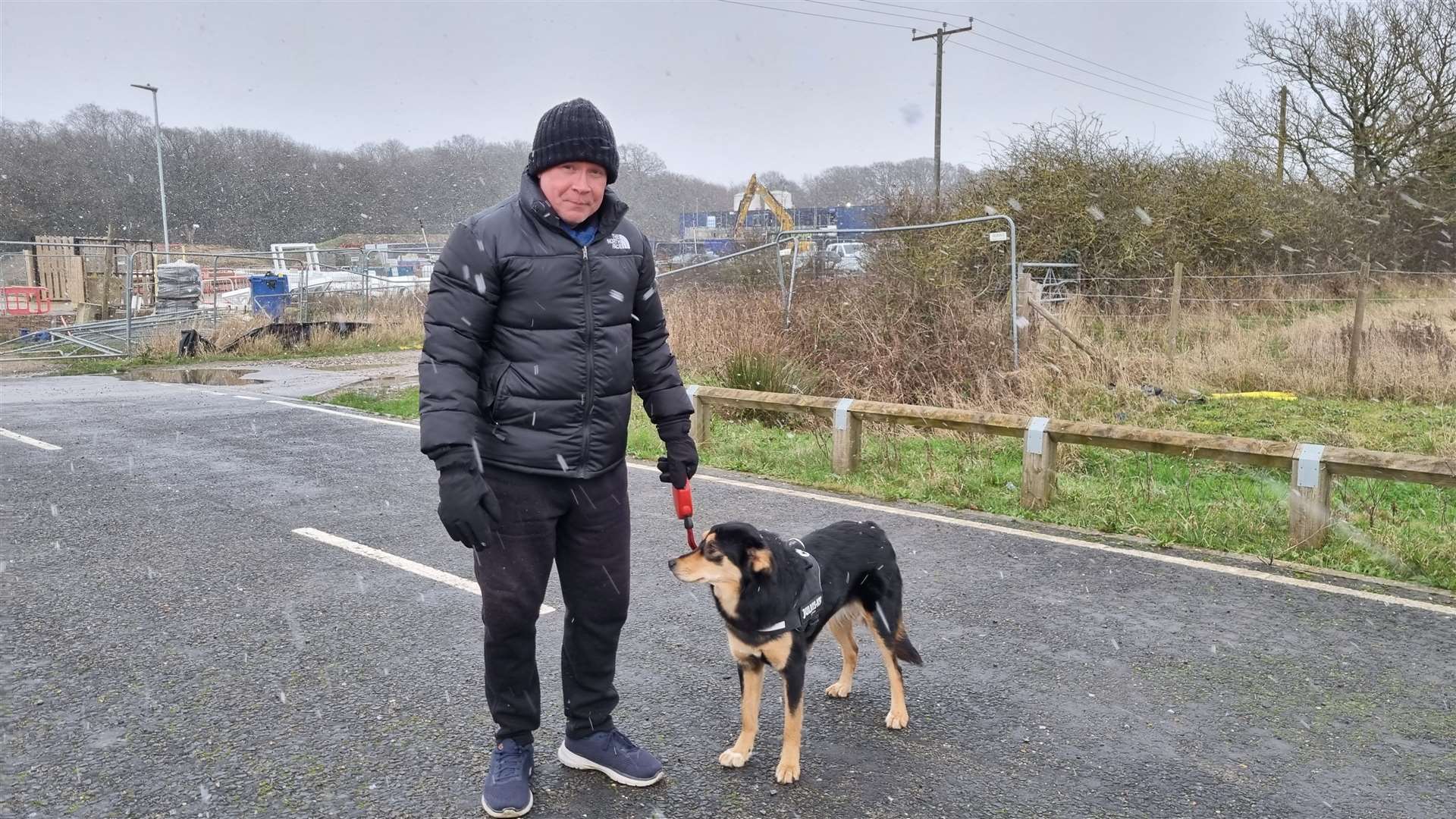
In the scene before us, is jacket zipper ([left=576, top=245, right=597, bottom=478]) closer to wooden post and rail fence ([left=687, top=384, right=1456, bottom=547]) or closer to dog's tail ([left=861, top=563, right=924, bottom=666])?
dog's tail ([left=861, top=563, right=924, bottom=666])

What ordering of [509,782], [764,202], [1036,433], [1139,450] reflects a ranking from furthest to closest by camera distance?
[764,202] → [1036,433] → [1139,450] → [509,782]

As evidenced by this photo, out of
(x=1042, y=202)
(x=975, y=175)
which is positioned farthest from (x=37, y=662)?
(x=975, y=175)

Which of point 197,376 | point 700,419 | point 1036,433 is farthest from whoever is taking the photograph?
point 197,376

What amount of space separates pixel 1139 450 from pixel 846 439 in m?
2.38

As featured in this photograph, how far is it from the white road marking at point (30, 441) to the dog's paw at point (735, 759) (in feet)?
28.9

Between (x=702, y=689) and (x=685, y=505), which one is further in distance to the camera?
(x=702, y=689)

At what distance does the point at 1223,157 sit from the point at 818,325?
1669 cm

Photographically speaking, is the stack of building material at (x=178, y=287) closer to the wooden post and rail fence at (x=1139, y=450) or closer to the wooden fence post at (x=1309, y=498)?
the wooden post and rail fence at (x=1139, y=450)

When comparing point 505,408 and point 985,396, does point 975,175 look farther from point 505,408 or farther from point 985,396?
point 505,408

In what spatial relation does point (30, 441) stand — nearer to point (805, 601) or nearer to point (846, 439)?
point (846, 439)

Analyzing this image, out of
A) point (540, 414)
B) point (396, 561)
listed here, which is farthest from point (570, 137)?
point (396, 561)

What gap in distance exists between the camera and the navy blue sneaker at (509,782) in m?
3.07

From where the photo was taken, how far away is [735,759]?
11.2 ft

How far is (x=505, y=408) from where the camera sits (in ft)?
10.1
